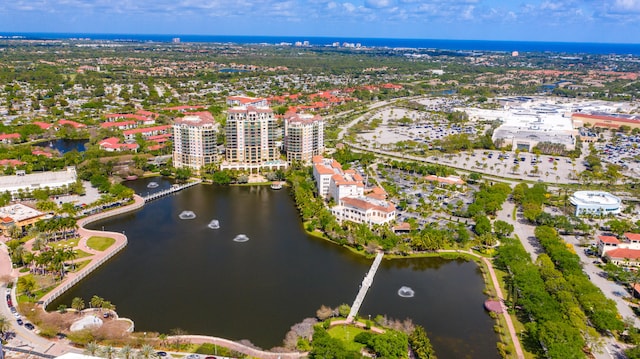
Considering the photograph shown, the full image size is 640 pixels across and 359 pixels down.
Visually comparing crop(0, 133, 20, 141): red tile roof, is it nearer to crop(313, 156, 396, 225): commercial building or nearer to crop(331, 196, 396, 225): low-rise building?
crop(313, 156, 396, 225): commercial building

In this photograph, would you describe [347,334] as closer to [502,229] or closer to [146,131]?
[502,229]

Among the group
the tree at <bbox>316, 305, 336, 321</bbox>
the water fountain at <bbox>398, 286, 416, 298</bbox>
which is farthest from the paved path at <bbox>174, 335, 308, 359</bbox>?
the water fountain at <bbox>398, 286, 416, 298</bbox>

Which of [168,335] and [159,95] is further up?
[159,95]

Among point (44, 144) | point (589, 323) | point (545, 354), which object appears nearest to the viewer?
point (545, 354)

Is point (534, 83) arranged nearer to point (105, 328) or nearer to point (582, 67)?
point (582, 67)

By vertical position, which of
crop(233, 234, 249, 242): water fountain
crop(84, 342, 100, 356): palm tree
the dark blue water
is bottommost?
crop(233, 234, 249, 242): water fountain

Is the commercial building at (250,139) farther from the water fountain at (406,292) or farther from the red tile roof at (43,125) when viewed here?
the red tile roof at (43,125)

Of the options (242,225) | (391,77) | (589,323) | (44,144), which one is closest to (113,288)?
(242,225)

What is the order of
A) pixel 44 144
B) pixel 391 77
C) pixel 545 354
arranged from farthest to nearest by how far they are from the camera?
pixel 391 77 → pixel 44 144 → pixel 545 354
